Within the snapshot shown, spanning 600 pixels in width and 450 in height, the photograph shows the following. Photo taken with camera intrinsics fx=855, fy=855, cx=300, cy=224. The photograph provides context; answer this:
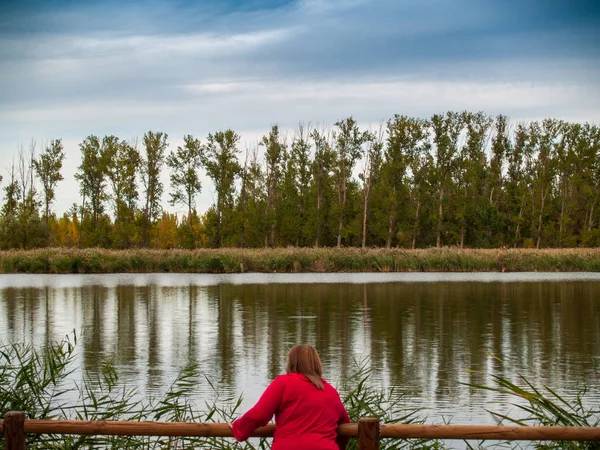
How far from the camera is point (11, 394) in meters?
8.52

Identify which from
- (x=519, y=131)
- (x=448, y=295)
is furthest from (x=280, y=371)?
(x=519, y=131)

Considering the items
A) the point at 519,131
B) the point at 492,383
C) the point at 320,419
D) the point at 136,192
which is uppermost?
the point at 519,131

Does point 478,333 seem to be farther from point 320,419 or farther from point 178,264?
point 178,264

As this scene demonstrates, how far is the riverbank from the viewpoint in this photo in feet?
150

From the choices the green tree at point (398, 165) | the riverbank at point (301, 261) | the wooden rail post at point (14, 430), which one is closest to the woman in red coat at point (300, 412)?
the wooden rail post at point (14, 430)

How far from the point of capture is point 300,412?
5.46 meters

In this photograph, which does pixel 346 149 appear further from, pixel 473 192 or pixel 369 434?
pixel 369 434

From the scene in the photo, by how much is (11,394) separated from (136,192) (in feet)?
200

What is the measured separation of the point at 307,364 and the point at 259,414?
441mm

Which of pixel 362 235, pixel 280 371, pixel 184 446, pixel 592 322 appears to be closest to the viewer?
pixel 184 446

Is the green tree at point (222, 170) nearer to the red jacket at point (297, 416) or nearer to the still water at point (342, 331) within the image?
the still water at point (342, 331)


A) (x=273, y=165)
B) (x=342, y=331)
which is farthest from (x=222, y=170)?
(x=342, y=331)

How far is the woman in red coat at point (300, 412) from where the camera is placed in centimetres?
540

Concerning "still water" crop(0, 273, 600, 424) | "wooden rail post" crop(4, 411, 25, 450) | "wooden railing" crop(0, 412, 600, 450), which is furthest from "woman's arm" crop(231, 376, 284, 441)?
"still water" crop(0, 273, 600, 424)
